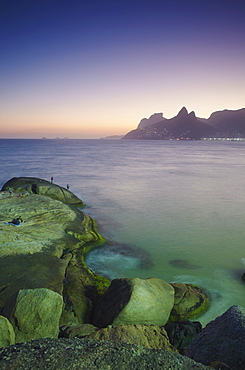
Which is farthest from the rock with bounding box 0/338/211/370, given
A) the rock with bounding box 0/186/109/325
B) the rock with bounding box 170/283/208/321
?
the rock with bounding box 170/283/208/321

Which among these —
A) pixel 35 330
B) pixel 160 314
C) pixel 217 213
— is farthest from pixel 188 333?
pixel 217 213

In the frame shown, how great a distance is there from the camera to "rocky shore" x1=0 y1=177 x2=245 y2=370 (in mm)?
4637

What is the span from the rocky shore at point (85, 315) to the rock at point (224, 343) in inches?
0.8

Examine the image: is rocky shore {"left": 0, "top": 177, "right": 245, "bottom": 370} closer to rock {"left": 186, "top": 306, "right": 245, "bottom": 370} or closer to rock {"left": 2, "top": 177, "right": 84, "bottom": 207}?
rock {"left": 186, "top": 306, "right": 245, "bottom": 370}

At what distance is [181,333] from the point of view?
25.8ft

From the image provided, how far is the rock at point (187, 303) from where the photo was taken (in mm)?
9719

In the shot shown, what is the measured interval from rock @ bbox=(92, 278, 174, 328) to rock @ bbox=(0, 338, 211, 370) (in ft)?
10.4

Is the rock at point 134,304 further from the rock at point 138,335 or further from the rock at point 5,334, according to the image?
the rock at point 5,334

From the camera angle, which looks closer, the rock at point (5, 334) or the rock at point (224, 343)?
the rock at point (224, 343)

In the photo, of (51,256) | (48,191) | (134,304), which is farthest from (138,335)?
(48,191)

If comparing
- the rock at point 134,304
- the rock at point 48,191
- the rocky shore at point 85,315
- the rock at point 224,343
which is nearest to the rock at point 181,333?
the rocky shore at point 85,315

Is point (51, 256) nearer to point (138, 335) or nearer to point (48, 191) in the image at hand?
point (138, 335)

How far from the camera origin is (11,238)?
40.9 feet

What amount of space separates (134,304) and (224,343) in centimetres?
325
